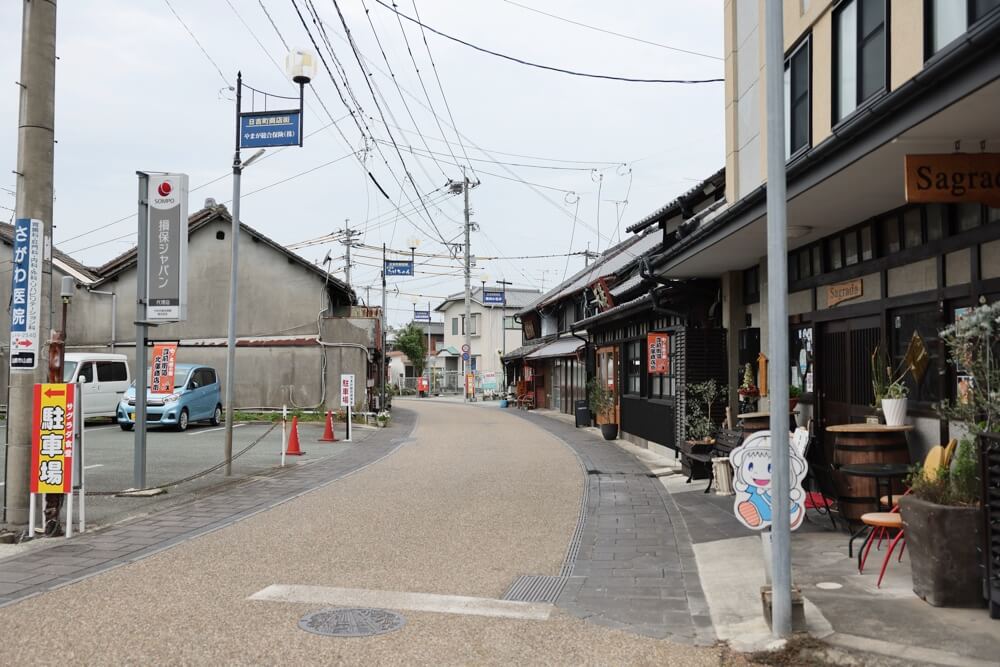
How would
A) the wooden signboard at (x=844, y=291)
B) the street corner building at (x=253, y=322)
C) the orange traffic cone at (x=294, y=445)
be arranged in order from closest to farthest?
the wooden signboard at (x=844, y=291) < the orange traffic cone at (x=294, y=445) < the street corner building at (x=253, y=322)

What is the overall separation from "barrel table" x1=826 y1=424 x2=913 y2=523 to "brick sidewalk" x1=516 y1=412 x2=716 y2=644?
1.52 m

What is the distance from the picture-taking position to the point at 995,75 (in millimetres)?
4379

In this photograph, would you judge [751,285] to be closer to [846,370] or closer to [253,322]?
[846,370]

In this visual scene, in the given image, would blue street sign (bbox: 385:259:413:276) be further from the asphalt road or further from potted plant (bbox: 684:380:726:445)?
potted plant (bbox: 684:380:726:445)

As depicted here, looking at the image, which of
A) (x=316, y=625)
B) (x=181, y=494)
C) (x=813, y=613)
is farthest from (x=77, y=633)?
(x=181, y=494)

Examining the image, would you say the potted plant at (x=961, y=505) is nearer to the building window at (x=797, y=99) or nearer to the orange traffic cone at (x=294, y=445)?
the building window at (x=797, y=99)

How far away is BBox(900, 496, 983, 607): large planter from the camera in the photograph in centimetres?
506

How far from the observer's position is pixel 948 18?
6.30m

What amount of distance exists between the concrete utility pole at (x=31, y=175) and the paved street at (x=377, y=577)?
1.05 meters

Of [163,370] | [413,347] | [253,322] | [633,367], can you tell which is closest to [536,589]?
[633,367]

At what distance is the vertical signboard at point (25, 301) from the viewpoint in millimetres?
8094

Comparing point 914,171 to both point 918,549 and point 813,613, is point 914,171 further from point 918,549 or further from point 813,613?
point 813,613

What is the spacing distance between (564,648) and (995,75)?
409 cm

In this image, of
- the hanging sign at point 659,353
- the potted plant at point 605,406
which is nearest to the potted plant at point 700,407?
the hanging sign at point 659,353
